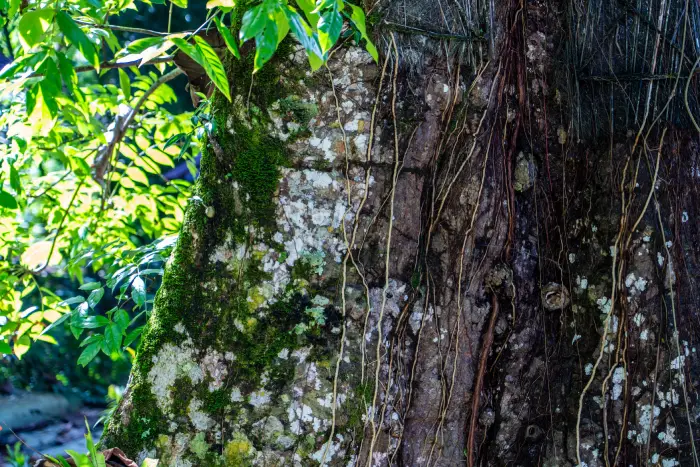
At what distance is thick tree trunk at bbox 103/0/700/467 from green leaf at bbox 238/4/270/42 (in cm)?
47

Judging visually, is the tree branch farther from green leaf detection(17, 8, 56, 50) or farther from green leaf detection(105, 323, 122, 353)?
green leaf detection(105, 323, 122, 353)

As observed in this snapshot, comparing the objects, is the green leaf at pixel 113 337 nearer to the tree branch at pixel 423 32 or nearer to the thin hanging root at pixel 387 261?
the thin hanging root at pixel 387 261

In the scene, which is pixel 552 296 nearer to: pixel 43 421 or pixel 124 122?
pixel 124 122

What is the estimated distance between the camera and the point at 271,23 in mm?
1270

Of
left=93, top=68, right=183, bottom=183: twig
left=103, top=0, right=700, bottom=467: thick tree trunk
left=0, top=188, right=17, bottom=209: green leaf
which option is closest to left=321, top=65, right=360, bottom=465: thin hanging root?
left=103, top=0, right=700, bottom=467: thick tree trunk

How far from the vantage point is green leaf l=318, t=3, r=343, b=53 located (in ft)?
4.11

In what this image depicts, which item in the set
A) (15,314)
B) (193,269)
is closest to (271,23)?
(193,269)

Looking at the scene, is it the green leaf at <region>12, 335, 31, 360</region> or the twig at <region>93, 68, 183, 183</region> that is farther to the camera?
the twig at <region>93, 68, 183, 183</region>

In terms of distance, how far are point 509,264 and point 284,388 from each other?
2.26ft

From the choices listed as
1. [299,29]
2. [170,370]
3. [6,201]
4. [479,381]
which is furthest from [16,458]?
[299,29]

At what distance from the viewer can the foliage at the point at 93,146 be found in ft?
4.72

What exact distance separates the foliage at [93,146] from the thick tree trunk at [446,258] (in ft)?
0.67

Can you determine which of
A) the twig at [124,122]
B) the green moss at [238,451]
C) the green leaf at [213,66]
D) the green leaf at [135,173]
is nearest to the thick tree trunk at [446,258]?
the green moss at [238,451]

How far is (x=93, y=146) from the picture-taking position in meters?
3.42
